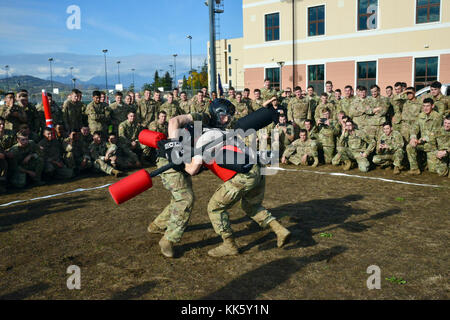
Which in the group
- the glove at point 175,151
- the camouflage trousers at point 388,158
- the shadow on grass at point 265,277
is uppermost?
the glove at point 175,151

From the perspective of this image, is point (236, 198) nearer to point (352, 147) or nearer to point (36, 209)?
point (36, 209)

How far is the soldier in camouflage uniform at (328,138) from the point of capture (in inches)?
395

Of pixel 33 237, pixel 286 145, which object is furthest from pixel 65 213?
pixel 286 145

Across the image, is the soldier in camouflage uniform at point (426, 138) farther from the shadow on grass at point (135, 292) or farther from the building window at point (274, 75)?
the building window at point (274, 75)

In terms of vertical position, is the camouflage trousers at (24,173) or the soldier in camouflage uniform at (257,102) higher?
the soldier in camouflage uniform at (257,102)

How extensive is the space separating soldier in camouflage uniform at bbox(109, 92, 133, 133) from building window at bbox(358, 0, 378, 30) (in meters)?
16.6

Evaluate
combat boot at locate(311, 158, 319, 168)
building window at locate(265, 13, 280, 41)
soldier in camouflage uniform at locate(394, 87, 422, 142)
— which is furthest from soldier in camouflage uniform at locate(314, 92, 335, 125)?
building window at locate(265, 13, 280, 41)

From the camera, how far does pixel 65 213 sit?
6.27 metres

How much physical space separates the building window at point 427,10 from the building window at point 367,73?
3.31 m

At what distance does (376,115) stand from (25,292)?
9155mm

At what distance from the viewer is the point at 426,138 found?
8.66 m

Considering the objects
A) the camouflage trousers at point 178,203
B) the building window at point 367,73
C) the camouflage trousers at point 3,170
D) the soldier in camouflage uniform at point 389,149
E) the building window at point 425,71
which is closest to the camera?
the camouflage trousers at point 178,203

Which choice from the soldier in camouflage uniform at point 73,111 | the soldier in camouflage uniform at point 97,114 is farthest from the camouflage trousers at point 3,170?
the soldier in camouflage uniform at point 97,114

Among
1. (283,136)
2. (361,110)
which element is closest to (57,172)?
(283,136)
